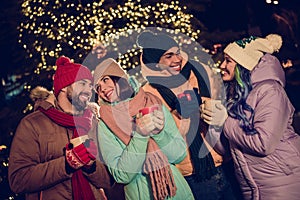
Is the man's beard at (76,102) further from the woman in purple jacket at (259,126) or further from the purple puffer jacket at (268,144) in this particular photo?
the purple puffer jacket at (268,144)

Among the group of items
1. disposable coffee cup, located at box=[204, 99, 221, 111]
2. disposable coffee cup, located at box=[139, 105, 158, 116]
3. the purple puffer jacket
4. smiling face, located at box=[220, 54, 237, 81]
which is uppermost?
smiling face, located at box=[220, 54, 237, 81]

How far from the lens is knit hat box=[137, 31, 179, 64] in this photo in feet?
→ 18.8

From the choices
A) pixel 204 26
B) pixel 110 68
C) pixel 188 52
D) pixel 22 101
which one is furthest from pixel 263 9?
pixel 22 101

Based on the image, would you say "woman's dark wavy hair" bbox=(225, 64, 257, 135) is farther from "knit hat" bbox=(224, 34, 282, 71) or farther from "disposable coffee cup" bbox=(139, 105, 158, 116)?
"disposable coffee cup" bbox=(139, 105, 158, 116)

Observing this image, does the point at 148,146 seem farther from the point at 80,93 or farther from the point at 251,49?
the point at 251,49

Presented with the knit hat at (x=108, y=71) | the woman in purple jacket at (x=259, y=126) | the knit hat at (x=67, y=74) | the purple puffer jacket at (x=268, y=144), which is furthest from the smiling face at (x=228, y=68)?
the knit hat at (x=67, y=74)

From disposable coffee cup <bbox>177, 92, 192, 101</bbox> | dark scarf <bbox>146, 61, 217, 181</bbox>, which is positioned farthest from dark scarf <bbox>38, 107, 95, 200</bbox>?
disposable coffee cup <bbox>177, 92, 192, 101</bbox>

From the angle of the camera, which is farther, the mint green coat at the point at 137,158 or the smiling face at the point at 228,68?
the smiling face at the point at 228,68

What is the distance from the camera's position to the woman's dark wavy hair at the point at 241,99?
5.47 metres

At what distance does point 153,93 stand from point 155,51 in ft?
1.49

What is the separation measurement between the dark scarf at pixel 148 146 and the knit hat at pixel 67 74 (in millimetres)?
383

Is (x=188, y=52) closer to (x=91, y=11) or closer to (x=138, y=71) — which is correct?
(x=138, y=71)

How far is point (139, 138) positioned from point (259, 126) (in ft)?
3.91

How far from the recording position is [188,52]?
5.93m
